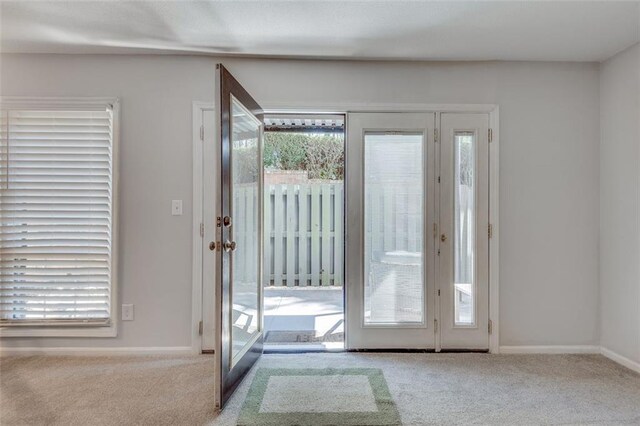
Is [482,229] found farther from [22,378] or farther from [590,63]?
[22,378]

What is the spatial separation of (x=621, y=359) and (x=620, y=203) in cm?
115

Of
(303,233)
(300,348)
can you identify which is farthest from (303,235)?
(300,348)

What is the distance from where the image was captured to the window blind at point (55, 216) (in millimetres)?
2588

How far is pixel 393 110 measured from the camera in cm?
270

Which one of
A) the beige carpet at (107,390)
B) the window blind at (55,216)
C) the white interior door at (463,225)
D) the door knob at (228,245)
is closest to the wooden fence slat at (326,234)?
the white interior door at (463,225)

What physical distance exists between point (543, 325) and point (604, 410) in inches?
32.7

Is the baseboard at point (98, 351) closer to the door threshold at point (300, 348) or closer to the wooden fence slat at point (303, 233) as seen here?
the door threshold at point (300, 348)

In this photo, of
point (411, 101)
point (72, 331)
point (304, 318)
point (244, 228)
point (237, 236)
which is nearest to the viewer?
point (237, 236)

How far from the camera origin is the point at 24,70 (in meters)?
2.63

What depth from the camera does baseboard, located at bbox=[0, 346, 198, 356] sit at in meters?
2.59

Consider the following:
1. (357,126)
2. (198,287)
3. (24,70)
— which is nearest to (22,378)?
(198,287)

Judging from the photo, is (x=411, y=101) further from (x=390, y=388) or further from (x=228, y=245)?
(x=390, y=388)

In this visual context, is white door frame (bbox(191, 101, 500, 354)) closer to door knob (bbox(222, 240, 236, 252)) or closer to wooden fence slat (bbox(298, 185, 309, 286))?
door knob (bbox(222, 240, 236, 252))

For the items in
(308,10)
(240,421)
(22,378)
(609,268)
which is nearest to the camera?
(240,421)
